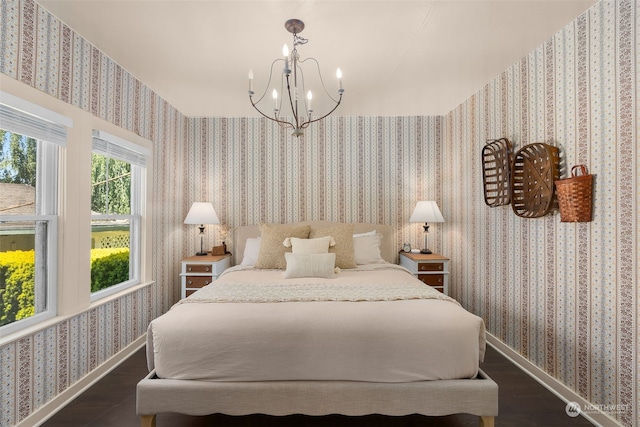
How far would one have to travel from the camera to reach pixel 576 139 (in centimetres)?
216

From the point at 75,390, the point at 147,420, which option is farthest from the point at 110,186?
the point at 147,420

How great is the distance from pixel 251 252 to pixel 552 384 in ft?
9.35

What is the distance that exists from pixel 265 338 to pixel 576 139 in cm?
230

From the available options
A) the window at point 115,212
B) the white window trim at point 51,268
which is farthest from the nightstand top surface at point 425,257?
the white window trim at point 51,268

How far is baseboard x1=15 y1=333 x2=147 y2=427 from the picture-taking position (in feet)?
6.46

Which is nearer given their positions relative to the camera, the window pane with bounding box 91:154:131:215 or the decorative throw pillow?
the window pane with bounding box 91:154:131:215

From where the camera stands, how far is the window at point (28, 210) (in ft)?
6.27

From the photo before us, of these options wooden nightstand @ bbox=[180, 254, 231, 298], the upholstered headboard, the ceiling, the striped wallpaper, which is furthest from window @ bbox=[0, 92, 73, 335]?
the upholstered headboard

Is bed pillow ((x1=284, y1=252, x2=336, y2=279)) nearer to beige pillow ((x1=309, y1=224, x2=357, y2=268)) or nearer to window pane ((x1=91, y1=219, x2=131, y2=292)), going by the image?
beige pillow ((x1=309, y1=224, x2=357, y2=268))

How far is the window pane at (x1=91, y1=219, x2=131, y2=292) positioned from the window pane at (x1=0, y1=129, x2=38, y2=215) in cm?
66

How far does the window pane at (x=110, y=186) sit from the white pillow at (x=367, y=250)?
2301mm

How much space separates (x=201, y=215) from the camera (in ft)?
12.6

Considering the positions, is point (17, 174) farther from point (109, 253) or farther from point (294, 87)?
point (294, 87)

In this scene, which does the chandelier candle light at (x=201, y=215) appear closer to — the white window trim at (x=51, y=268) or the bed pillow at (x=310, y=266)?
the bed pillow at (x=310, y=266)
